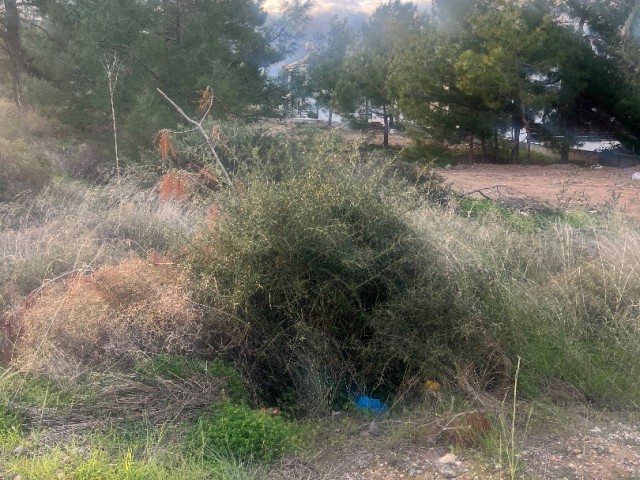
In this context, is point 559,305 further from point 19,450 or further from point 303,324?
point 19,450

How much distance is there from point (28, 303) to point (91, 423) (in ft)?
4.73

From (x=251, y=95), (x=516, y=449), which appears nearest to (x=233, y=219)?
(x=516, y=449)

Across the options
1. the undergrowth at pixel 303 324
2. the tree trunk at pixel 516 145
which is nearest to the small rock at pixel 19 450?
the undergrowth at pixel 303 324

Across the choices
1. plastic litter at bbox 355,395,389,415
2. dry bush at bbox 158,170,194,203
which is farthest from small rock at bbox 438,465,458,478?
dry bush at bbox 158,170,194,203

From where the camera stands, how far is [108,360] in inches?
160

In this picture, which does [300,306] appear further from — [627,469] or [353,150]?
[627,469]

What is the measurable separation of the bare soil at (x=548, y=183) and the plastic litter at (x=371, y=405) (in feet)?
23.0

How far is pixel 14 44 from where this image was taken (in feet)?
58.7

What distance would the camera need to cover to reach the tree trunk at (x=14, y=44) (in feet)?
57.3

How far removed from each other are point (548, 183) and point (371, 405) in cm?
1413

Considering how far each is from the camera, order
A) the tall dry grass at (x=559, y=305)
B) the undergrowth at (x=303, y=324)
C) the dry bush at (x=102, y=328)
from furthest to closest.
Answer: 1. the tall dry grass at (x=559, y=305)
2. the dry bush at (x=102, y=328)
3. the undergrowth at (x=303, y=324)

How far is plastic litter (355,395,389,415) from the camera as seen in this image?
4195mm

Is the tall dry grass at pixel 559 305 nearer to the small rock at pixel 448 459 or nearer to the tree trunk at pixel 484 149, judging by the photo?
the small rock at pixel 448 459

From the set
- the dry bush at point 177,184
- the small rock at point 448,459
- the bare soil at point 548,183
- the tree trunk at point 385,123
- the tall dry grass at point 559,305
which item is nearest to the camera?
the small rock at point 448,459
